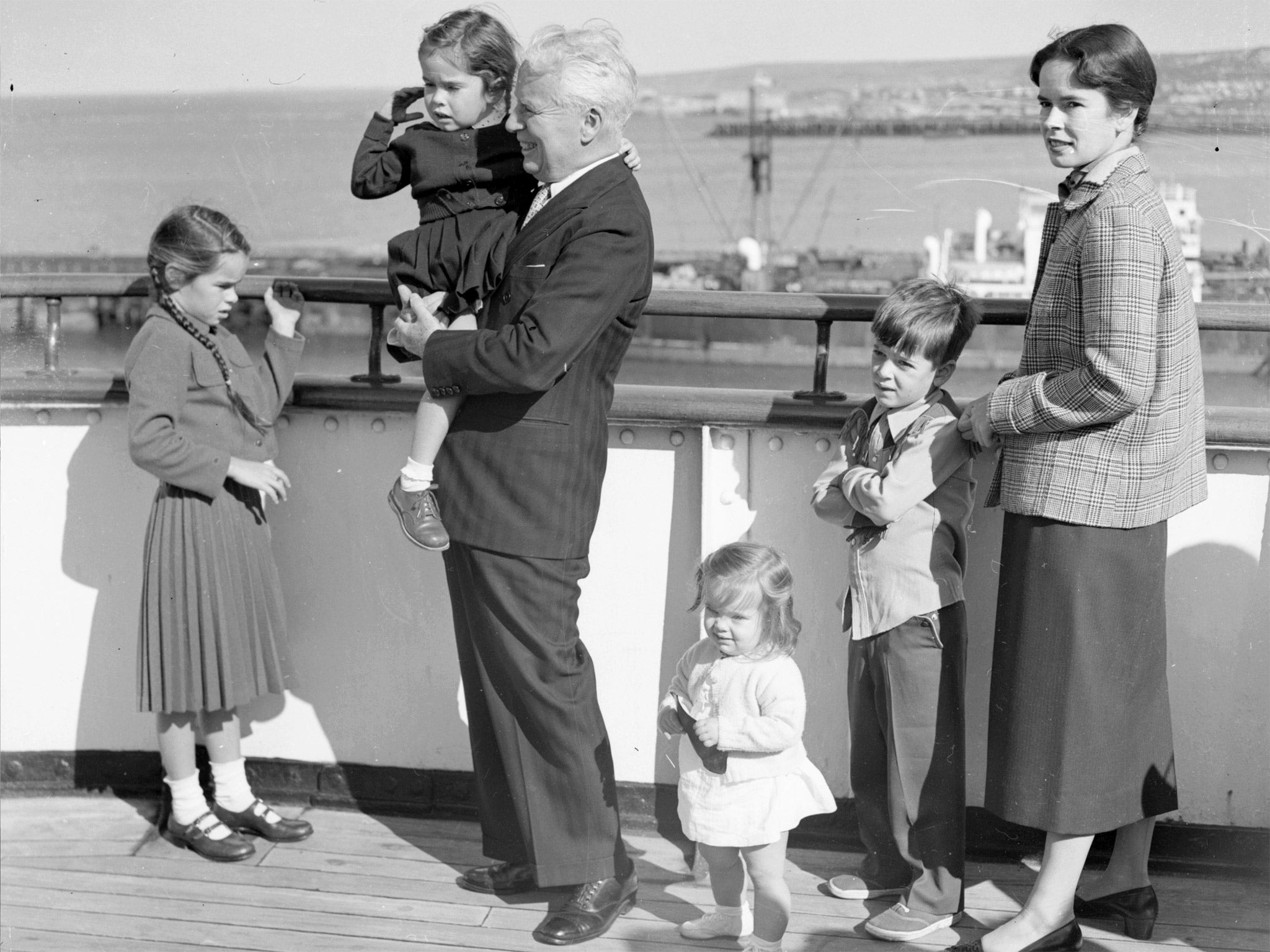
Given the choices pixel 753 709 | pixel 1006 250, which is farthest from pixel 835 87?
pixel 753 709

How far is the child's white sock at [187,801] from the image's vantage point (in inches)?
107

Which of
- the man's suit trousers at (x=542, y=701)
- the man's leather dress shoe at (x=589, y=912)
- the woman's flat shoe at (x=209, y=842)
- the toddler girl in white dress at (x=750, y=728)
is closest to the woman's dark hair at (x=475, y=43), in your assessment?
the man's suit trousers at (x=542, y=701)

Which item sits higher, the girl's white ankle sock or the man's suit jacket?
the man's suit jacket

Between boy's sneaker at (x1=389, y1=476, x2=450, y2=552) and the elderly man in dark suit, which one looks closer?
the elderly man in dark suit

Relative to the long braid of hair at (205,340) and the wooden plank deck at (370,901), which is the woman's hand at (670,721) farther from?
the long braid of hair at (205,340)

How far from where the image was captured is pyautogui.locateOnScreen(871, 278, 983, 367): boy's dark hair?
2189mm

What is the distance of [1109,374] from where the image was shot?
1.97 metres

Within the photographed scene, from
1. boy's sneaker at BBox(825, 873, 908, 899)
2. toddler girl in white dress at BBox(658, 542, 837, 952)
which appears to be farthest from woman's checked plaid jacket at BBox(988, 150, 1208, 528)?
boy's sneaker at BBox(825, 873, 908, 899)

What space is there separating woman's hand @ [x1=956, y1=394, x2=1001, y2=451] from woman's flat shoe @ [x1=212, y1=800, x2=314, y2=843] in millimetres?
1618

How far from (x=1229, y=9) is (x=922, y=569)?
113 centimetres

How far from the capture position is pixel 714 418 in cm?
261

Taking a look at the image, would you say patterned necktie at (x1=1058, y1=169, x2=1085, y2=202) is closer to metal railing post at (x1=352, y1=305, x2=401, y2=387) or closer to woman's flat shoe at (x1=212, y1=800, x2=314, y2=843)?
metal railing post at (x1=352, y1=305, x2=401, y2=387)

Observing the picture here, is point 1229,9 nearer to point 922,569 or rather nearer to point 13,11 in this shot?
point 922,569

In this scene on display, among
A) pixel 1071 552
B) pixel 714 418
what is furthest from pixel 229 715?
pixel 1071 552
